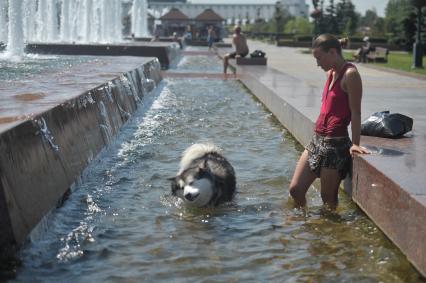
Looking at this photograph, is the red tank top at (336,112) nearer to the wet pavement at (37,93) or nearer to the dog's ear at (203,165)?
the dog's ear at (203,165)

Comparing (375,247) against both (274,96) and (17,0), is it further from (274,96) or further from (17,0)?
(17,0)

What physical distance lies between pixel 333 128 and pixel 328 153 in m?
0.22

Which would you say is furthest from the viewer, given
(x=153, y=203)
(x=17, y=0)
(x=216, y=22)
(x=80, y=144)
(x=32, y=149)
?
(x=216, y=22)

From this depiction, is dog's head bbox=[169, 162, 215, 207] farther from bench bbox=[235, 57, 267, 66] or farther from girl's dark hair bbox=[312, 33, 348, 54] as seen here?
bench bbox=[235, 57, 267, 66]

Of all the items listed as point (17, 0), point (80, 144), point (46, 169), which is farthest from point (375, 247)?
point (17, 0)

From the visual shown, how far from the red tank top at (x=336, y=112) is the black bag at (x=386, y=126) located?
134 centimetres

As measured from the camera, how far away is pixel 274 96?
42.1 feet

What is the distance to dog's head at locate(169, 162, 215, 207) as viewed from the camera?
5.71m

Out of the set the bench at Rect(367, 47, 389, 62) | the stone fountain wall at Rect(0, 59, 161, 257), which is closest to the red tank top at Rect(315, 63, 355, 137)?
the stone fountain wall at Rect(0, 59, 161, 257)

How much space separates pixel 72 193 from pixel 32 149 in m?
1.33

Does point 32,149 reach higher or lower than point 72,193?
higher

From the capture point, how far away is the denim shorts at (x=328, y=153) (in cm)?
593

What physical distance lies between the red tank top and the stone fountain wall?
2331 mm

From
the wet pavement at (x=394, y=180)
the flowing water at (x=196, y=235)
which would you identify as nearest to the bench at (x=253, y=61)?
the wet pavement at (x=394, y=180)
